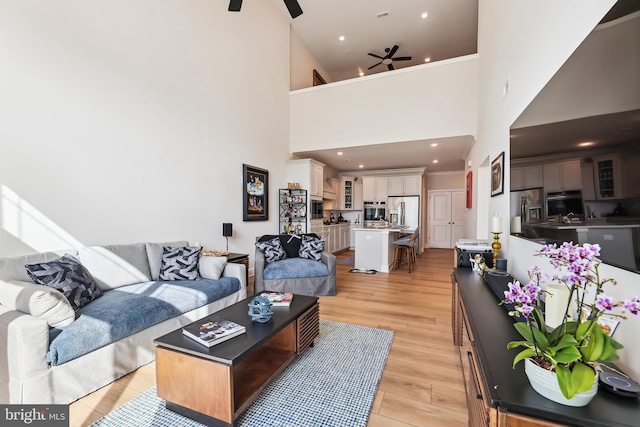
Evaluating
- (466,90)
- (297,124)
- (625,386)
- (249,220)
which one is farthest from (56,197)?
(466,90)

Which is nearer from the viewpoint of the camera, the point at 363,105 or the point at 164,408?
the point at 164,408

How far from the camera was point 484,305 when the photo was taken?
1.58 m

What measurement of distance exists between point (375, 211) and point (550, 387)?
7534mm

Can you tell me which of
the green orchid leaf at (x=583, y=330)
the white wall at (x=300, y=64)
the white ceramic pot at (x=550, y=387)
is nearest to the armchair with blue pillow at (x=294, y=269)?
the white ceramic pot at (x=550, y=387)

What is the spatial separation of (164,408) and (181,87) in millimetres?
3509

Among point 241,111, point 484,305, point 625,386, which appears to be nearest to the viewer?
point 625,386

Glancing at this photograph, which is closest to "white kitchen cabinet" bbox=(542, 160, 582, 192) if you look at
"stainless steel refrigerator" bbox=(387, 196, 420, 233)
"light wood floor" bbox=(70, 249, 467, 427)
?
"light wood floor" bbox=(70, 249, 467, 427)

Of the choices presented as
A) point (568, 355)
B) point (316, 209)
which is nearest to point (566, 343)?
point (568, 355)

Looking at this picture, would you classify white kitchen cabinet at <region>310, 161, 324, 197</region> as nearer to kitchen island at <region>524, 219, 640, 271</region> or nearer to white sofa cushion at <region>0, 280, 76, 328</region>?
white sofa cushion at <region>0, 280, 76, 328</region>

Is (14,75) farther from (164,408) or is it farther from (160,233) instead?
(164,408)

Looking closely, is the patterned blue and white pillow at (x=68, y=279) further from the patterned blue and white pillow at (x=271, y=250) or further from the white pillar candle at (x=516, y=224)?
the white pillar candle at (x=516, y=224)

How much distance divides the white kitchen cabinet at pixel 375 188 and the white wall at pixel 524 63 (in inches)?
174

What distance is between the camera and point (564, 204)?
1239 mm

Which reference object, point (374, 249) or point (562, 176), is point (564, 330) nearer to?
point (562, 176)
